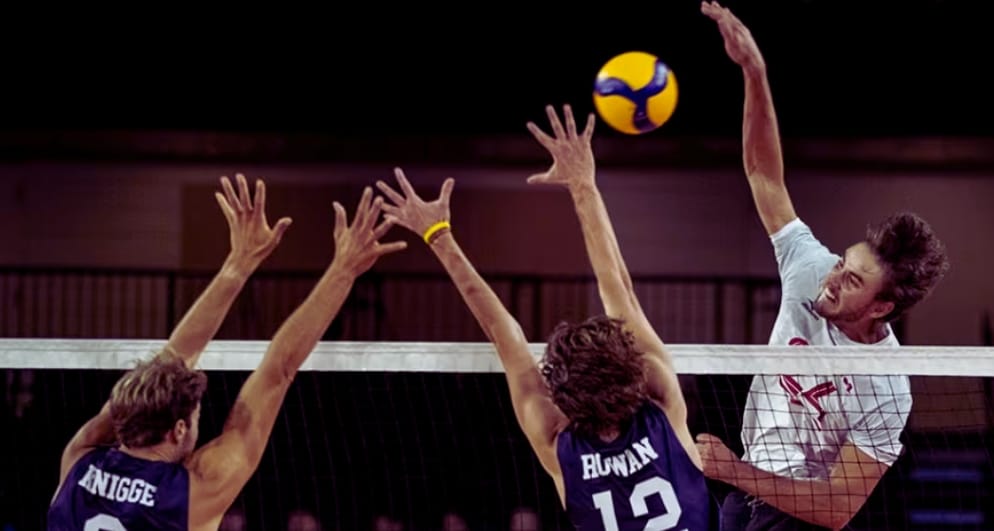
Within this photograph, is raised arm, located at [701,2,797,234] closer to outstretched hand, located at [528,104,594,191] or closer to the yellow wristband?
outstretched hand, located at [528,104,594,191]

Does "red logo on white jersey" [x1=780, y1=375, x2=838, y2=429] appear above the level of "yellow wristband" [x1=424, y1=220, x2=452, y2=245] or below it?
below

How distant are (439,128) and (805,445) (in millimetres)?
8585

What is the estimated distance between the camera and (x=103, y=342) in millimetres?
5512

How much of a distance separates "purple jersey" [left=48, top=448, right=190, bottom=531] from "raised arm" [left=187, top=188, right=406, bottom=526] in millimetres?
62

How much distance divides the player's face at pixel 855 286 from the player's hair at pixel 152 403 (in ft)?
8.03

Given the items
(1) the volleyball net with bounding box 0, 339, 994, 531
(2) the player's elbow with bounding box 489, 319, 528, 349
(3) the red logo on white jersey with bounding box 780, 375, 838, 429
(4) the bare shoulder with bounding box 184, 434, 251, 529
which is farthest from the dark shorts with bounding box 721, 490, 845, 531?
(1) the volleyball net with bounding box 0, 339, 994, 531

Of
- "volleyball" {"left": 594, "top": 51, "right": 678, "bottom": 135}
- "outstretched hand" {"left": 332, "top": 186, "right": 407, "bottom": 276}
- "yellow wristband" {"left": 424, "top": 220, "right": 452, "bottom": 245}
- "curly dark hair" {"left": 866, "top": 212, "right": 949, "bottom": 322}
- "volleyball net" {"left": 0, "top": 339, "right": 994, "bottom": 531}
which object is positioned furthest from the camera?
"volleyball net" {"left": 0, "top": 339, "right": 994, "bottom": 531}

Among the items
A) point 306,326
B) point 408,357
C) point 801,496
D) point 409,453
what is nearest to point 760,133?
point 801,496

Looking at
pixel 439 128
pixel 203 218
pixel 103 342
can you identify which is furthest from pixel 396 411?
pixel 103 342

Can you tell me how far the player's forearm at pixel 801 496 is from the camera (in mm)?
5105

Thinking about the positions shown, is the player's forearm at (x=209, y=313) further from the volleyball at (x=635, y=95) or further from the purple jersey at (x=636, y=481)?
the volleyball at (x=635, y=95)

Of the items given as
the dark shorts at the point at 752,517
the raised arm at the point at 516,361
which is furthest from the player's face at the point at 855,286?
the raised arm at the point at 516,361

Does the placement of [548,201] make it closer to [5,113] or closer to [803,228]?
[5,113]

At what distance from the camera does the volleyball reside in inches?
235
